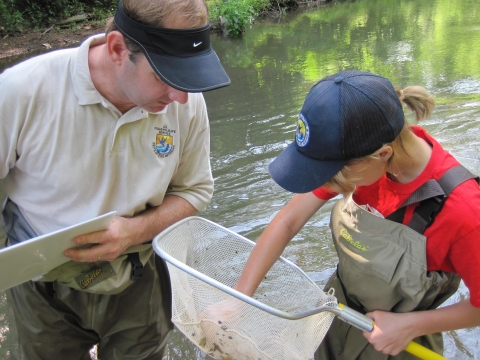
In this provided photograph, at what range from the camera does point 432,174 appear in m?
1.62

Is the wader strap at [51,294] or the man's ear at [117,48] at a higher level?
the man's ear at [117,48]

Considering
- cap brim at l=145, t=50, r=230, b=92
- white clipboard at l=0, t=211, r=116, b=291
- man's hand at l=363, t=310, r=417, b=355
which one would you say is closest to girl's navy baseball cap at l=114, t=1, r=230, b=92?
cap brim at l=145, t=50, r=230, b=92

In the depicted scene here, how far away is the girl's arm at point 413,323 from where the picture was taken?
169 centimetres

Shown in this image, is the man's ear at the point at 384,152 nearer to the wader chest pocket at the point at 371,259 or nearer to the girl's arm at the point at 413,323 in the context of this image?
the wader chest pocket at the point at 371,259

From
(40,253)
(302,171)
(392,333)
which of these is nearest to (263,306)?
(302,171)

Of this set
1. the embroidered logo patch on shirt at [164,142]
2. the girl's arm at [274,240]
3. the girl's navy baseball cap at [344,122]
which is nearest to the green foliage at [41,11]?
the embroidered logo patch on shirt at [164,142]

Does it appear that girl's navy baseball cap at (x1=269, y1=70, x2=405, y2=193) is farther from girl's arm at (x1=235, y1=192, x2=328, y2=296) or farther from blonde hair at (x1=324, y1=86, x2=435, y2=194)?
girl's arm at (x1=235, y1=192, x2=328, y2=296)

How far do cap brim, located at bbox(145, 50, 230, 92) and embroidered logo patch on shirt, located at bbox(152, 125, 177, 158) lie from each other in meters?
0.35

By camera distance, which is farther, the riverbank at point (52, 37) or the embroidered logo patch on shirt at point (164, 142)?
the riverbank at point (52, 37)

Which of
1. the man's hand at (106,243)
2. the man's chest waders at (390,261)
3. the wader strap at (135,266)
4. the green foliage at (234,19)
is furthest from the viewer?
the green foliage at (234,19)

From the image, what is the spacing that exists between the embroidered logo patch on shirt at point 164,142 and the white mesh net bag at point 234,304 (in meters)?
0.29

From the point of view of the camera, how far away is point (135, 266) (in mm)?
2080

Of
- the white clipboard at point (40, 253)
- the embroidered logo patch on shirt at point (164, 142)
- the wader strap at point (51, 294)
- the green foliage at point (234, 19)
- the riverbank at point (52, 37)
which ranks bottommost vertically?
the green foliage at point (234, 19)

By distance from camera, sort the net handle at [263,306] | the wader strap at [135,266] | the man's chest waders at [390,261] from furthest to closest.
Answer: the wader strap at [135,266] → the man's chest waders at [390,261] → the net handle at [263,306]
